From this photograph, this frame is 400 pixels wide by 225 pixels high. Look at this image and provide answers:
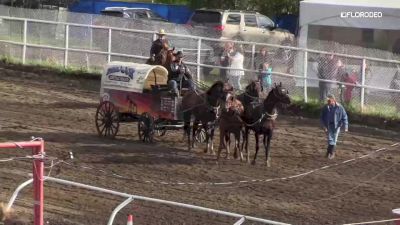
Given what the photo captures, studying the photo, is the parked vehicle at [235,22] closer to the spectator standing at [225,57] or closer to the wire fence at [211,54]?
the wire fence at [211,54]

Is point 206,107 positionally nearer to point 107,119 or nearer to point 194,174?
point 194,174

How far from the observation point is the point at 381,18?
27156 millimetres

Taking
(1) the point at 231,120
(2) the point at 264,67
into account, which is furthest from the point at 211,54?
(1) the point at 231,120

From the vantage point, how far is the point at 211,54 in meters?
26.8

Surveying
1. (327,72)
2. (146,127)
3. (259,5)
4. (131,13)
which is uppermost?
(259,5)

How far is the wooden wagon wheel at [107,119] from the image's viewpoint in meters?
19.0

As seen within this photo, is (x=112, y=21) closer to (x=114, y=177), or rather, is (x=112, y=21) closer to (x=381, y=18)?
(x=381, y=18)

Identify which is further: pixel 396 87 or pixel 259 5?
pixel 259 5

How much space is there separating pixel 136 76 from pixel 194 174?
3.33 m

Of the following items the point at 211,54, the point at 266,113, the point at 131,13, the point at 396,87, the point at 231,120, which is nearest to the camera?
the point at 266,113

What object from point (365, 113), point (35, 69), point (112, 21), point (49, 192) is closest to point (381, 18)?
point (365, 113)

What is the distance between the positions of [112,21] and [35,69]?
2776 millimetres

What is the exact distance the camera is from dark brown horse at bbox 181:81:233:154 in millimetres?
17219

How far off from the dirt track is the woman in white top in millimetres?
3037
